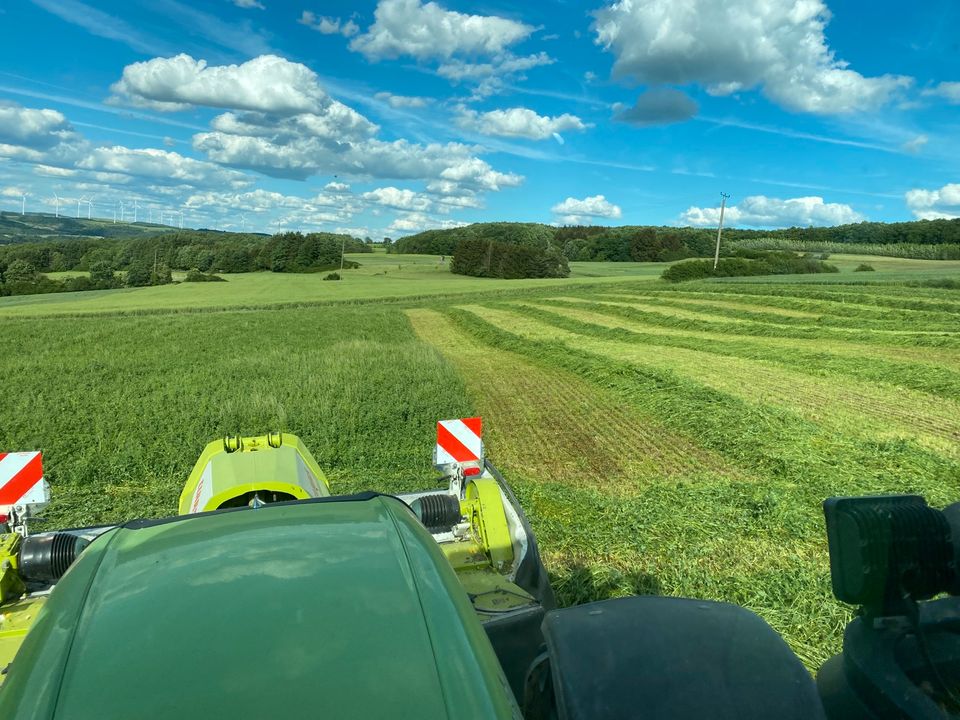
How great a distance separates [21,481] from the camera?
4895 mm

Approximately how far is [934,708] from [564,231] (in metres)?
113

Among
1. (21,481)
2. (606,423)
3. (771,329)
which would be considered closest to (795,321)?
(771,329)

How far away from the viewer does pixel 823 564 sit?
5.74 meters

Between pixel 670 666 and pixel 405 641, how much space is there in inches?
23.4

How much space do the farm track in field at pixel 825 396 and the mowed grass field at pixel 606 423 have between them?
0.07 m

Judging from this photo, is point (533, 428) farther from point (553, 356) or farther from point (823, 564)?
point (553, 356)

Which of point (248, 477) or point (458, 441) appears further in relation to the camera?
point (458, 441)

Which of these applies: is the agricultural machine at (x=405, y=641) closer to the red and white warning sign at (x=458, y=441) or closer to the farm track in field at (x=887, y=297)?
the red and white warning sign at (x=458, y=441)

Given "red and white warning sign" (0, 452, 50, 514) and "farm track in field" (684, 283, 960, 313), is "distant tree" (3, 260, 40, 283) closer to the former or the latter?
"farm track in field" (684, 283, 960, 313)

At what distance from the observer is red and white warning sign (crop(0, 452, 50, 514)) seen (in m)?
4.83

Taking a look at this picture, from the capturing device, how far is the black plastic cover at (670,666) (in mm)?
1417

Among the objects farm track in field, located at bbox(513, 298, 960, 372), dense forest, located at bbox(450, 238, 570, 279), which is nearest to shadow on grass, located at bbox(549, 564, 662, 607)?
farm track in field, located at bbox(513, 298, 960, 372)

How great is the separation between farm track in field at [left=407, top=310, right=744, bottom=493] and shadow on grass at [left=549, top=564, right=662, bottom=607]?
104 inches

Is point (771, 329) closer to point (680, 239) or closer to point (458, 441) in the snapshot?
point (458, 441)
